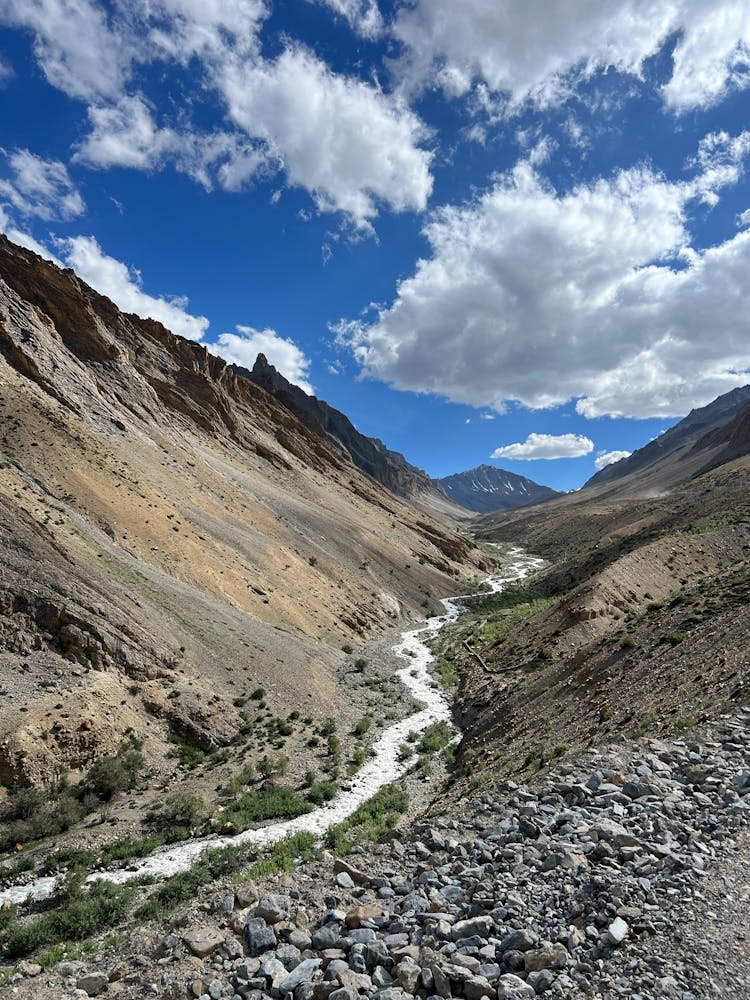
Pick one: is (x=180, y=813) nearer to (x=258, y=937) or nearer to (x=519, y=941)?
(x=258, y=937)

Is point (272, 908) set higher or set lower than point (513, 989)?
lower

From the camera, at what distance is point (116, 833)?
52.0 feet

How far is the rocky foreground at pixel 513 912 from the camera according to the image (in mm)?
5988

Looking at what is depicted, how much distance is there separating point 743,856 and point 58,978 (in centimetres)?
1163

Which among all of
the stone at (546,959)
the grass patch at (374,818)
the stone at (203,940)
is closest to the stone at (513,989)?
the stone at (546,959)

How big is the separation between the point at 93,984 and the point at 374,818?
9933 millimetres

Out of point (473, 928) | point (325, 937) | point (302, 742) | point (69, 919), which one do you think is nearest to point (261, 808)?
point (302, 742)

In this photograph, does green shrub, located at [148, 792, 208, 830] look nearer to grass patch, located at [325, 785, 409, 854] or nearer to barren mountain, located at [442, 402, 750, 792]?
grass patch, located at [325, 785, 409, 854]

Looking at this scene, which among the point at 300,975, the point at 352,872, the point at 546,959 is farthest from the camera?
the point at 352,872

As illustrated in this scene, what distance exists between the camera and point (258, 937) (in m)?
7.71

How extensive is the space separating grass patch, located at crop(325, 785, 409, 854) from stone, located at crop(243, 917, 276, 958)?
6.86 m

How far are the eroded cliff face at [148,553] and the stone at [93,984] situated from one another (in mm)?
10212

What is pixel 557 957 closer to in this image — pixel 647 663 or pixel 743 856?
pixel 743 856

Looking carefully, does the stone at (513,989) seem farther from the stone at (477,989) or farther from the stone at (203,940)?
the stone at (203,940)
